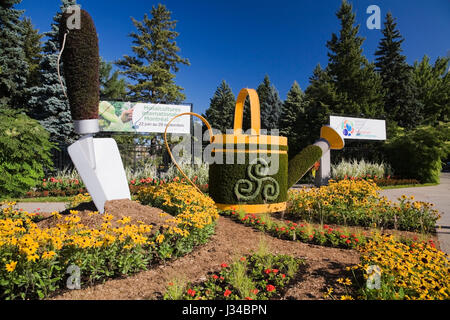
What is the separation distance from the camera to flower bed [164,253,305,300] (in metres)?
2.30

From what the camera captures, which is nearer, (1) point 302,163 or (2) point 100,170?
(2) point 100,170

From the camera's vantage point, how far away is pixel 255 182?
20.2 ft

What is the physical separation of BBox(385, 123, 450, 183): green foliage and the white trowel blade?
16.9 metres

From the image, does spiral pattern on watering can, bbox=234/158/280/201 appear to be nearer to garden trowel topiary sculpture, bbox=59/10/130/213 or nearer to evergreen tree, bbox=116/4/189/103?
garden trowel topiary sculpture, bbox=59/10/130/213

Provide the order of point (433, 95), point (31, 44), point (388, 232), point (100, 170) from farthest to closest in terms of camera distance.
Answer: point (433, 95), point (31, 44), point (388, 232), point (100, 170)

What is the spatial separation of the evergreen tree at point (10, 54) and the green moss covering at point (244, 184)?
16.6 meters

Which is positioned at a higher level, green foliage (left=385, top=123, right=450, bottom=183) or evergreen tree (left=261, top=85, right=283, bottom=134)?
evergreen tree (left=261, top=85, right=283, bottom=134)

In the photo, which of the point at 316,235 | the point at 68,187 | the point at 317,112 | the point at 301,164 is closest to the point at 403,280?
the point at 316,235

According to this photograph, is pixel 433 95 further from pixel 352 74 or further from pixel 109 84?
pixel 109 84

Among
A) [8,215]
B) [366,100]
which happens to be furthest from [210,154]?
[366,100]

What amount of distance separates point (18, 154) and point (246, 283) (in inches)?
220

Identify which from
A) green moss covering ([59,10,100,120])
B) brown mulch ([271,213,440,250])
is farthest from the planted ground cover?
brown mulch ([271,213,440,250])

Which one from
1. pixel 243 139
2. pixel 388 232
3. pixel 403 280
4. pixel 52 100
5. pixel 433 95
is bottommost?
pixel 388 232
